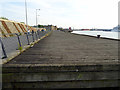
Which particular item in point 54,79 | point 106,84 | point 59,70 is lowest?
point 106,84

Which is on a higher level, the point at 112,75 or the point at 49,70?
the point at 49,70

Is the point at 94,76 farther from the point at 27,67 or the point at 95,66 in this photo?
the point at 27,67

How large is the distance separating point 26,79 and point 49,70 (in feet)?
A: 2.98

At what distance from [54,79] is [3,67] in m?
1.97

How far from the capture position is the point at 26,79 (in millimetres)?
3287

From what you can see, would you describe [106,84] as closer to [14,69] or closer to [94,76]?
[94,76]

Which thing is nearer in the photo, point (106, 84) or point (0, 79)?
point (0, 79)

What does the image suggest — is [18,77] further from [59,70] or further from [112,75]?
[112,75]

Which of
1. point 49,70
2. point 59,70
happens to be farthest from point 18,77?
point 59,70

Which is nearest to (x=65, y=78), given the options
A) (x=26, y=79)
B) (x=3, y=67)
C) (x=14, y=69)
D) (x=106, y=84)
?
(x=26, y=79)

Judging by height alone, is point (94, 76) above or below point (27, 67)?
below

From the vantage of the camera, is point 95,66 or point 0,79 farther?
point 95,66

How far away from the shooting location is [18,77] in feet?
10.7

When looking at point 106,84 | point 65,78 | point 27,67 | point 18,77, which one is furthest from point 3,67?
point 106,84
